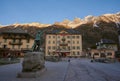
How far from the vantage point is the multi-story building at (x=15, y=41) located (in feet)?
207

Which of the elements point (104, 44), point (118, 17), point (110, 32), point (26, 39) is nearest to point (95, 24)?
point (110, 32)

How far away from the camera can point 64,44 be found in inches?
2753

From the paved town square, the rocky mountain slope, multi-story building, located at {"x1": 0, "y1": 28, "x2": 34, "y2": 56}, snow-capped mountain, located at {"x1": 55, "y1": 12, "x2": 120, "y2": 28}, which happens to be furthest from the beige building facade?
snow-capped mountain, located at {"x1": 55, "y1": 12, "x2": 120, "y2": 28}

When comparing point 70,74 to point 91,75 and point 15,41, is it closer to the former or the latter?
point 91,75

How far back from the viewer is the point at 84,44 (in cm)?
11662

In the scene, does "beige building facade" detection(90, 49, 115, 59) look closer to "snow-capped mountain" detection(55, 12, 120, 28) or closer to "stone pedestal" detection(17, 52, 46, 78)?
"stone pedestal" detection(17, 52, 46, 78)

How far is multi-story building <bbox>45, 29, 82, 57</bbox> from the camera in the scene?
6875 cm

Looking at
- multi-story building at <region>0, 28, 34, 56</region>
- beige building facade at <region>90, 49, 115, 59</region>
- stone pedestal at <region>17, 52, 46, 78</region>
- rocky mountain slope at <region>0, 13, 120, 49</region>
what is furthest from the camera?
rocky mountain slope at <region>0, 13, 120, 49</region>

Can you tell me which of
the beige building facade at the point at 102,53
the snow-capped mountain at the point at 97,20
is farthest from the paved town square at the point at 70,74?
the snow-capped mountain at the point at 97,20

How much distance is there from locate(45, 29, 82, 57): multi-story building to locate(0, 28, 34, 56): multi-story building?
384 inches

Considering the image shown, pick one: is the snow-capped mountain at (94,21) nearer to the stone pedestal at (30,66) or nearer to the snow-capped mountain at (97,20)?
the snow-capped mountain at (97,20)

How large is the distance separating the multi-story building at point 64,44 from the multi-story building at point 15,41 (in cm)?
975

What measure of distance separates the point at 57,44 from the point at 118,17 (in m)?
135

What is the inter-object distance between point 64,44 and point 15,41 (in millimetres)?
22455
